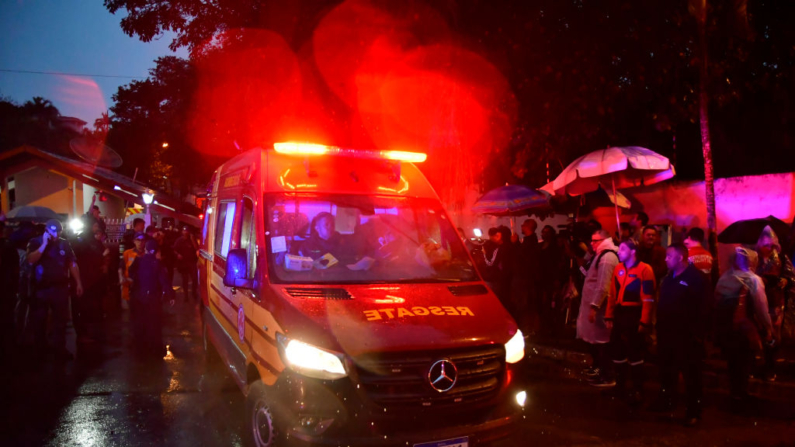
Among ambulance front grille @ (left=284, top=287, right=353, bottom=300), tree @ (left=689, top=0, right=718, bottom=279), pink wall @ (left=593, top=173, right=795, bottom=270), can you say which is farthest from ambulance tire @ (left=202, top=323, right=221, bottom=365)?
pink wall @ (left=593, top=173, right=795, bottom=270)

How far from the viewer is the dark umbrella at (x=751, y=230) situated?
881cm

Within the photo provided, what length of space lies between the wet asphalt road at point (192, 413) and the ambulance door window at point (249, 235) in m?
1.65

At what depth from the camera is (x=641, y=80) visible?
10.0 m

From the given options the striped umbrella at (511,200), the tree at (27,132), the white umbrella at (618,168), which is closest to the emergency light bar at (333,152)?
the white umbrella at (618,168)

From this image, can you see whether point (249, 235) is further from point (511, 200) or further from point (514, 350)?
point (511, 200)

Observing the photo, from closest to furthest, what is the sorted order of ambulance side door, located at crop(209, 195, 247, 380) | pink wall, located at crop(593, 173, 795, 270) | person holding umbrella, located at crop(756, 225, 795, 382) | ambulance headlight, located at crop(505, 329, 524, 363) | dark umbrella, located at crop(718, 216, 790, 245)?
1. ambulance headlight, located at crop(505, 329, 524, 363)
2. ambulance side door, located at crop(209, 195, 247, 380)
3. person holding umbrella, located at crop(756, 225, 795, 382)
4. dark umbrella, located at crop(718, 216, 790, 245)
5. pink wall, located at crop(593, 173, 795, 270)

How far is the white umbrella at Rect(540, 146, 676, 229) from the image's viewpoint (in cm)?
855

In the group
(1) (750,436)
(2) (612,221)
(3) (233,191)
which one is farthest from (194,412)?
(2) (612,221)

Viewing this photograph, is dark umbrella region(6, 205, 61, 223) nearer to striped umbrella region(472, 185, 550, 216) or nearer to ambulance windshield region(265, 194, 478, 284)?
striped umbrella region(472, 185, 550, 216)

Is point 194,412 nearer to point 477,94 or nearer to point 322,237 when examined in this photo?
point 322,237

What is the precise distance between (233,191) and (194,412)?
90.0 inches

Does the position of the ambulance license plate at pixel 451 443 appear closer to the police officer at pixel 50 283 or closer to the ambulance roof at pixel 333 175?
the ambulance roof at pixel 333 175

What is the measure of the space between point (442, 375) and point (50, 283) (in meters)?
6.34

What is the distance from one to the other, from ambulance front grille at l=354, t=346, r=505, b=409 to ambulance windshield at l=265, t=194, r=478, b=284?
2.96 ft
